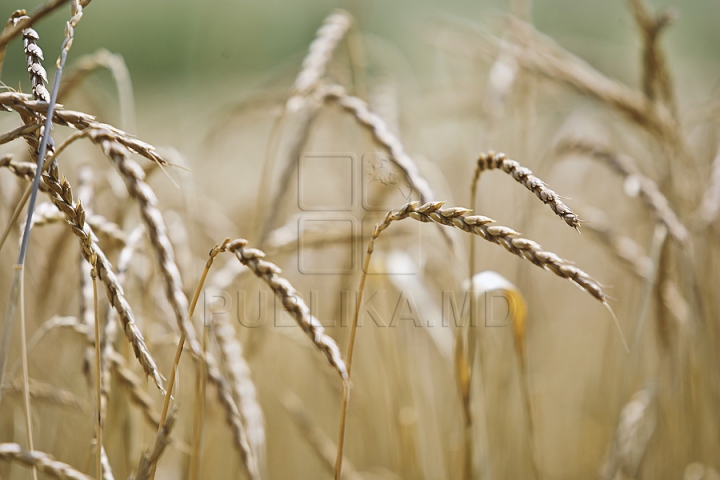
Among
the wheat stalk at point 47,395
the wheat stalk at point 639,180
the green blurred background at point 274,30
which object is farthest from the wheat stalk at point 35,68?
the green blurred background at point 274,30

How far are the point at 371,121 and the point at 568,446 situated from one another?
146cm

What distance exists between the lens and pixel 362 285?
645 mm

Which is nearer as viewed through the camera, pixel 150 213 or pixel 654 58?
pixel 150 213

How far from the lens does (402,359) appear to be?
4.62ft

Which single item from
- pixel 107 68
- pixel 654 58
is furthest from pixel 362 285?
pixel 654 58

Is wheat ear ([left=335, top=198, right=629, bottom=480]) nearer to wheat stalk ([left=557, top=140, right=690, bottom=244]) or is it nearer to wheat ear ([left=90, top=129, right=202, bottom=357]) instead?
wheat ear ([left=90, top=129, right=202, bottom=357])

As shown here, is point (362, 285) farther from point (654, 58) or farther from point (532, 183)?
point (654, 58)

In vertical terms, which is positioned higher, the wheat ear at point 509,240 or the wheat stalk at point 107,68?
the wheat stalk at point 107,68

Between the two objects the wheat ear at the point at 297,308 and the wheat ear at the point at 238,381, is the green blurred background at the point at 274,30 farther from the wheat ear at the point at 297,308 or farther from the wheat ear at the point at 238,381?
the wheat ear at the point at 297,308

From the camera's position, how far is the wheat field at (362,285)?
54cm

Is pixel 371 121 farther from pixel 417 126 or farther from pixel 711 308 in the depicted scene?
pixel 417 126

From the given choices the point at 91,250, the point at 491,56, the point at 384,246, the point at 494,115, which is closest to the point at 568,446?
the point at 384,246

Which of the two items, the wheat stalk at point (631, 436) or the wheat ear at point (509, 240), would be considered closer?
the wheat ear at point (509, 240)

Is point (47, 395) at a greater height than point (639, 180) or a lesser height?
lesser
